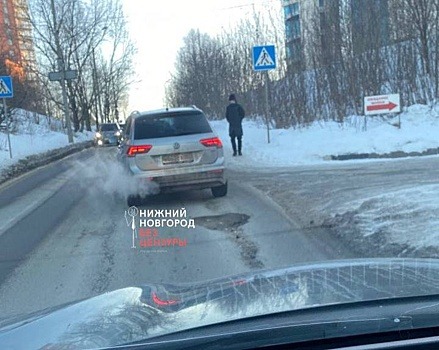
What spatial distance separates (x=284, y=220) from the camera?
9.05 metres

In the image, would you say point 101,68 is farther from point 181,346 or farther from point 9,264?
point 181,346

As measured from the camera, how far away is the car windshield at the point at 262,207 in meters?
2.73

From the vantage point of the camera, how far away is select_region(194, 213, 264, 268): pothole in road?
22.9 feet

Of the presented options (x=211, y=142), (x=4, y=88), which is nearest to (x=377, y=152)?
(x=211, y=142)

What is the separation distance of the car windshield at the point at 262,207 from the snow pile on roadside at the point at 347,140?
0.10 m

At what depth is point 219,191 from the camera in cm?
1161

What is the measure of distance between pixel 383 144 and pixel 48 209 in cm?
945

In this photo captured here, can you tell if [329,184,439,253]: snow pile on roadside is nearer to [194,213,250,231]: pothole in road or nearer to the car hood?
[194,213,250,231]: pothole in road

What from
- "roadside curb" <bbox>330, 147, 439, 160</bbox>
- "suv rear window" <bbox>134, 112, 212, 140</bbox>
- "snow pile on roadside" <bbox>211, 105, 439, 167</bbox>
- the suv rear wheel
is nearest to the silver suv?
"suv rear window" <bbox>134, 112, 212, 140</bbox>

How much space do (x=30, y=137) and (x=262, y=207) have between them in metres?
35.0

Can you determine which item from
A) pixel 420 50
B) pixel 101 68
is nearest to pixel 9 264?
pixel 420 50

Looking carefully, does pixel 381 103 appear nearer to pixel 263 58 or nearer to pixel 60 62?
pixel 263 58

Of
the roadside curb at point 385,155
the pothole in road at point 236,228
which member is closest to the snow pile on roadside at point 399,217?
the pothole in road at point 236,228

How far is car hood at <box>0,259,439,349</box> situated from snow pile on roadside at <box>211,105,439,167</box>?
43.5 feet
